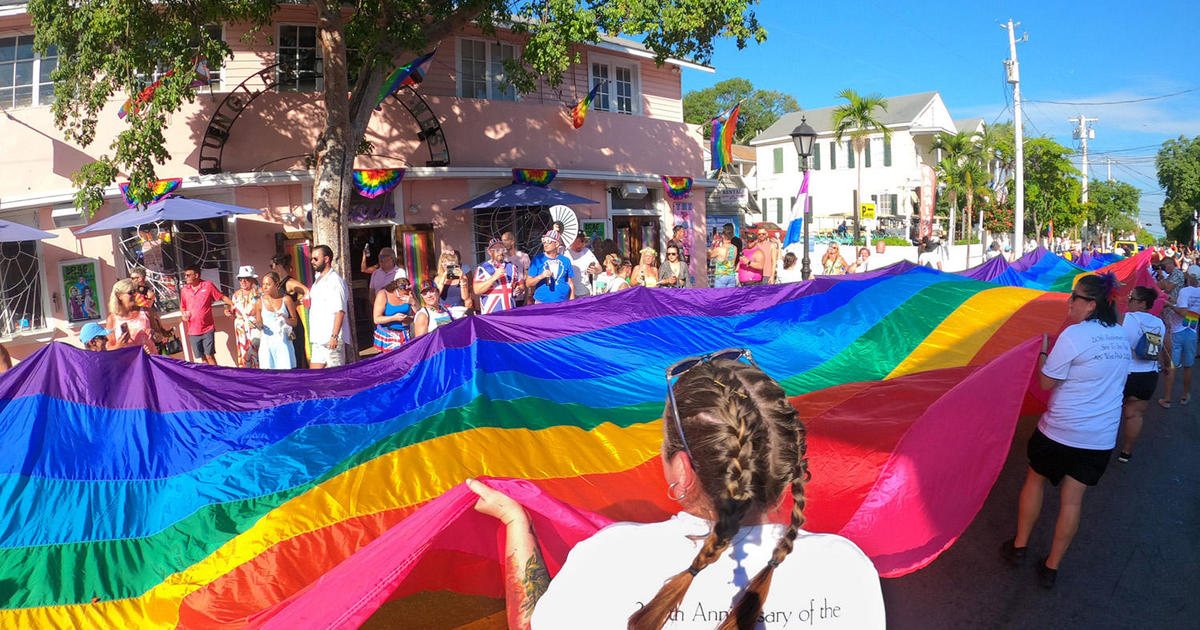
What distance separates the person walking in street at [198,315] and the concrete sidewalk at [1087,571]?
8.60 meters

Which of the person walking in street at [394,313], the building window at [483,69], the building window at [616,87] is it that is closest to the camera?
the person walking in street at [394,313]

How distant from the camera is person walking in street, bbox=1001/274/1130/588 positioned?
461 cm

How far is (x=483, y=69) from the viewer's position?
15945 mm

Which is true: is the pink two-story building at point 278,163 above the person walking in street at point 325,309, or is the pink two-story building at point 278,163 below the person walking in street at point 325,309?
above

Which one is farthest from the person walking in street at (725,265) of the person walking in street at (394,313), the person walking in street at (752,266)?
the person walking in street at (394,313)

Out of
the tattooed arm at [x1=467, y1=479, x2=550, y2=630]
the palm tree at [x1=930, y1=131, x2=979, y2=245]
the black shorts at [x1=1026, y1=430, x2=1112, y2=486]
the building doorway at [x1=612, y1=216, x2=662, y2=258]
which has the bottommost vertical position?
the black shorts at [x1=1026, y1=430, x2=1112, y2=486]

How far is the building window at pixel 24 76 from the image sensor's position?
40.7 ft

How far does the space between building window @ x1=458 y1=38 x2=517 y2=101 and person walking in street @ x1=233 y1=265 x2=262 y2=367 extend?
7694 millimetres

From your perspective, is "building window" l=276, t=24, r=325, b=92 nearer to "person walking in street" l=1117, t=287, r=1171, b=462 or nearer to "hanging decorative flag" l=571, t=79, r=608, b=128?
"hanging decorative flag" l=571, t=79, r=608, b=128

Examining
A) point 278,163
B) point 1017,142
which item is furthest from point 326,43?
point 1017,142

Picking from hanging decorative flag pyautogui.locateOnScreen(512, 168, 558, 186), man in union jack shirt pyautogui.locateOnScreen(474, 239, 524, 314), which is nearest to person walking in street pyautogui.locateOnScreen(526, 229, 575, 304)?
man in union jack shirt pyautogui.locateOnScreen(474, 239, 524, 314)

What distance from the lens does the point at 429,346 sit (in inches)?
229

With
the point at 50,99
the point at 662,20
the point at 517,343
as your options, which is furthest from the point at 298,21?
the point at 517,343

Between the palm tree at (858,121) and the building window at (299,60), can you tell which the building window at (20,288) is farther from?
the palm tree at (858,121)
